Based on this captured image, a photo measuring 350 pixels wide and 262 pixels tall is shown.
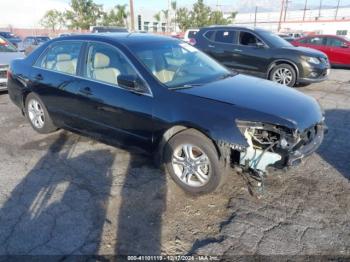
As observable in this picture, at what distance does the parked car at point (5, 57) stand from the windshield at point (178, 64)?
4930 millimetres

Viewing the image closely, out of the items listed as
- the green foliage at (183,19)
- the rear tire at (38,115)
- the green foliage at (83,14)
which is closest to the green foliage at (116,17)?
the green foliage at (83,14)

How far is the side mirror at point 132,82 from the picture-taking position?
364 cm

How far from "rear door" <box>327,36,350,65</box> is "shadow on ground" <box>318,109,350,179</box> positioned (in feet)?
28.6

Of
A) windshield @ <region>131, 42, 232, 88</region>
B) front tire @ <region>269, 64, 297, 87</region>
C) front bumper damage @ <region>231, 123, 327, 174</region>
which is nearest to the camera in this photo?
front bumper damage @ <region>231, 123, 327, 174</region>

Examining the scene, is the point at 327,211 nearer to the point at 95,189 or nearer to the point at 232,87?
the point at 232,87

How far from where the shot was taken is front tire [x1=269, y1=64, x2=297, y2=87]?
892cm

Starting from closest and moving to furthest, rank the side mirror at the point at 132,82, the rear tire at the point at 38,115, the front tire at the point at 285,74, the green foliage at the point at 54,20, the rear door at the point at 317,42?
the side mirror at the point at 132,82 → the rear tire at the point at 38,115 → the front tire at the point at 285,74 → the rear door at the point at 317,42 → the green foliage at the point at 54,20

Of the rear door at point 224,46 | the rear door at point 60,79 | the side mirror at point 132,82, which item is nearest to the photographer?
the side mirror at point 132,82

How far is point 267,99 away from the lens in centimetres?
348

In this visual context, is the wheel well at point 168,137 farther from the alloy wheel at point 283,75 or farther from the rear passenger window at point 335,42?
the rear passenger window at point 335,42

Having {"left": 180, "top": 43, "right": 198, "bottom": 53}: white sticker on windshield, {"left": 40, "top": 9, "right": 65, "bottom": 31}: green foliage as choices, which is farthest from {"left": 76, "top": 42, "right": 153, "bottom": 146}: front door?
{"left": 40, "top": 9, "right": 65, "bottom": 31}: green foliage

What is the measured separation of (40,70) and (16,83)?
2.63 feet

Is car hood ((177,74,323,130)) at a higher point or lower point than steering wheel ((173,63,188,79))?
lower

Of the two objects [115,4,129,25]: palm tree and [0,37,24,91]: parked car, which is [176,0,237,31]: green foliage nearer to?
[115,4,129,25]: palm tree
